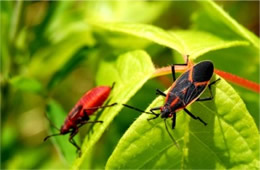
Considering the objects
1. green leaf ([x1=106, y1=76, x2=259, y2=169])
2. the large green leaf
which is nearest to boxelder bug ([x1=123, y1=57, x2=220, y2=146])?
green leaf ([x1=106, y1=76, x2=259, y2=169])

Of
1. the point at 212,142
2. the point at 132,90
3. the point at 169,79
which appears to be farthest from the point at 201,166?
the point at 169,79

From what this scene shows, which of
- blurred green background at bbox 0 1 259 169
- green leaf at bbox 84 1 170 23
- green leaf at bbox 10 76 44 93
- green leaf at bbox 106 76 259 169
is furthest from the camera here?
green leaf at bbox 84 1 170 23

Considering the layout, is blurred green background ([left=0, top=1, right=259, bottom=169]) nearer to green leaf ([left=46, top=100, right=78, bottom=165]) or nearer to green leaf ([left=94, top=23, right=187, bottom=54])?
green leaf ([left=46, top=100, right=78, bottom=165])

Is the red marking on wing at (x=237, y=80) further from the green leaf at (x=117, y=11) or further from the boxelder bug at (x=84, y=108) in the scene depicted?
the green leaf at (x=117, y=11)

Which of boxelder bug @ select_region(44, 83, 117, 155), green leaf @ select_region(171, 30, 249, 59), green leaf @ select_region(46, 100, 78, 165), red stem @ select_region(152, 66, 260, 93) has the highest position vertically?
green leaf @ select_region(171, 30, 249, 59)

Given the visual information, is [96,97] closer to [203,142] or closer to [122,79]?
[122,79]

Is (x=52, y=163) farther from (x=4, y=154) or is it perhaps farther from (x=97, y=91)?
(x=97, y=91)

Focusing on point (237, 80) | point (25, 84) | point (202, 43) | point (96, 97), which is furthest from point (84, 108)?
point (237, 80)
